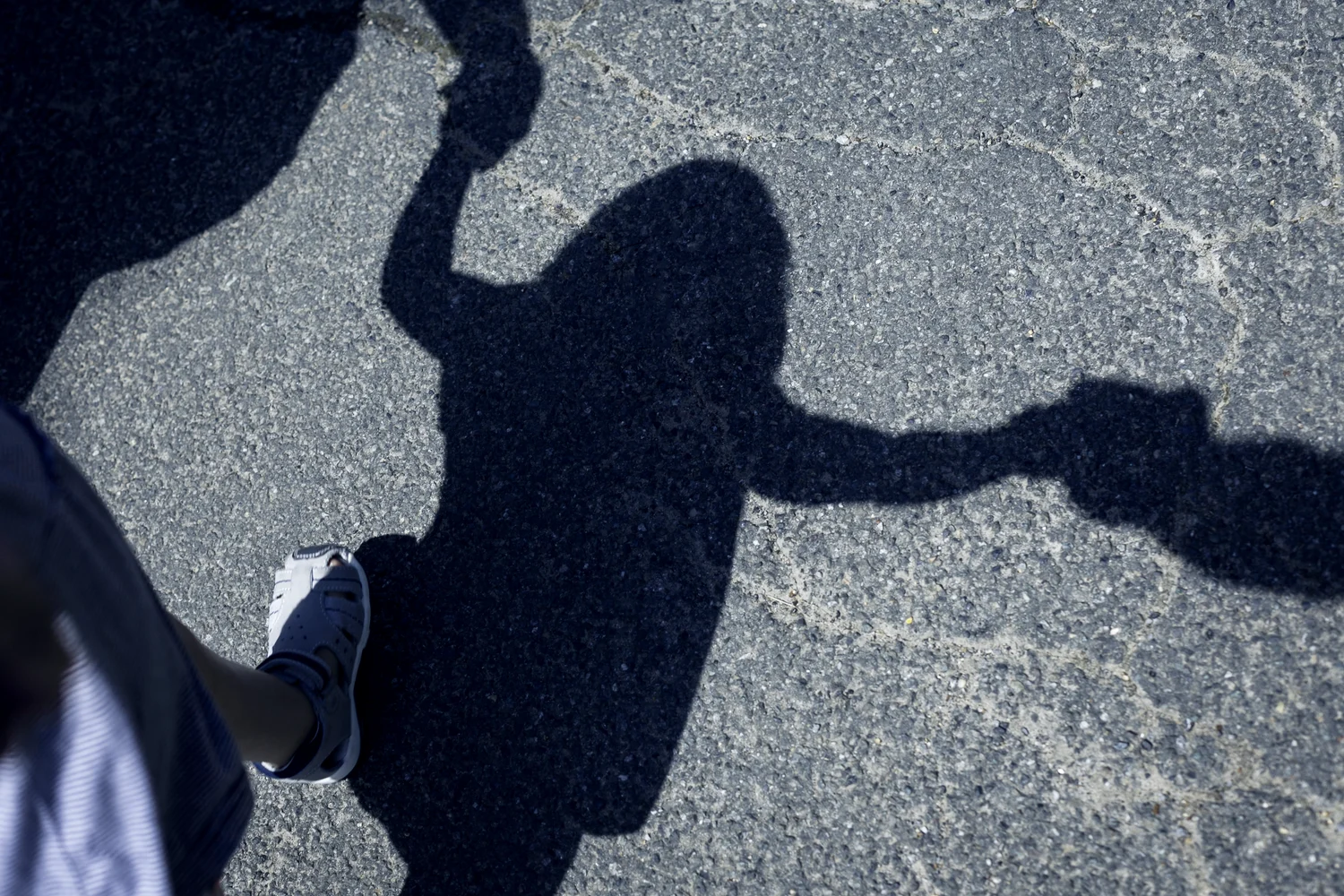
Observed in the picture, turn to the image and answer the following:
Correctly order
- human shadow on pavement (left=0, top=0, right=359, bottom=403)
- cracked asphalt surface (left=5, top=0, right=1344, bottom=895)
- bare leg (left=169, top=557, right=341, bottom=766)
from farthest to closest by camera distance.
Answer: human shadow on pavement (left=0, top=0, right=359, bottom=403)
cracked asphalt surface (left=5, top=0, right=1344, bottom=895)
bare leg (left=169, top=557, right=341, bottom=766)

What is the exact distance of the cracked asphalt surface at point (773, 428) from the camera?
204cm

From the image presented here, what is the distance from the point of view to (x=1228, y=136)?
2379mm

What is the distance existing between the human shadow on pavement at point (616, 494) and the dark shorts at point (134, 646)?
0.84m

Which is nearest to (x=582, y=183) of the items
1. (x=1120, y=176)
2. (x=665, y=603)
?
(x=665, y=603)

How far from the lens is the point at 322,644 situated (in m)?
2.30

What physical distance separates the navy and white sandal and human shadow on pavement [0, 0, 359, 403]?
1.25m

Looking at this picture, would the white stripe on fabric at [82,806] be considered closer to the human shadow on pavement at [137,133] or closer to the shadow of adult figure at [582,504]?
the shadow of adult figure at [582,504]

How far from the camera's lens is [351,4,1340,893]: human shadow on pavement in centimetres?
217

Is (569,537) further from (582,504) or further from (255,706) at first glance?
(255,706)

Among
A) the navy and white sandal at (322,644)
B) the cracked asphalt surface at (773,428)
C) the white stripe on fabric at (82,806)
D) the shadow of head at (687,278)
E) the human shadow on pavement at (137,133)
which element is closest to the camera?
the white stripe on fabric at (82,806)

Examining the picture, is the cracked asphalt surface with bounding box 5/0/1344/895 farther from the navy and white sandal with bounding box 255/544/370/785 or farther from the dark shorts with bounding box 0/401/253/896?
the dark shorts with bounding box 0/401/253/896

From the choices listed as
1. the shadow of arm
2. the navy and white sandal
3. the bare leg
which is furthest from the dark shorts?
the shadow of arm

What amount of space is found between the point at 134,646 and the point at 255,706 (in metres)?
0.64

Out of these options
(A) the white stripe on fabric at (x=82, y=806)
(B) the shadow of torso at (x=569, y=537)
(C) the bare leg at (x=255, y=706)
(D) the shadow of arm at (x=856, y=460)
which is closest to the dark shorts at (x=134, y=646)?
(A) the white stripe on fabric at (x=82, y=806)
